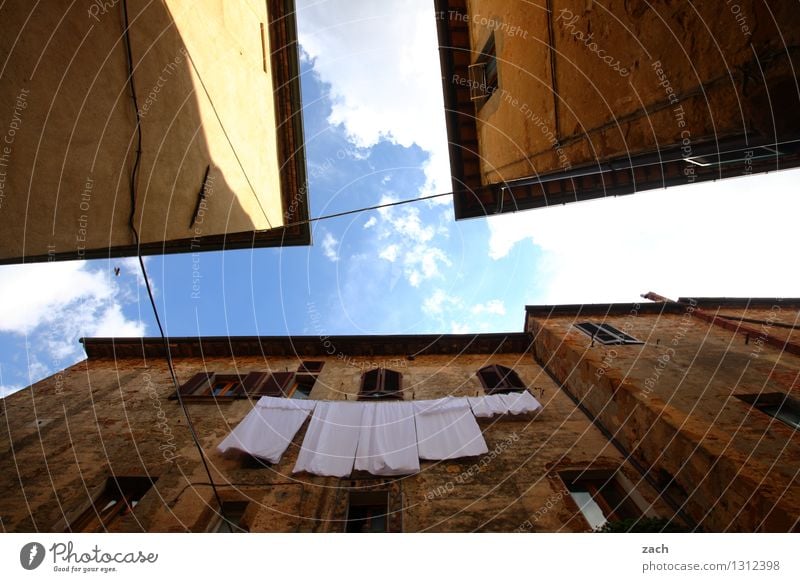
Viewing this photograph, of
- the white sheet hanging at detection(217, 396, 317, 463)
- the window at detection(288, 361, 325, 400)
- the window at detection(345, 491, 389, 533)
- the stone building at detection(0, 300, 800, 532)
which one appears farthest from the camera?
the window at detection(288, 361, 325, 400)

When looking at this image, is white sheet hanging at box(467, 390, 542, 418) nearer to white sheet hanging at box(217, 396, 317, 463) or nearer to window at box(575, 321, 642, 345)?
window at box(575, 321, 642, 345)

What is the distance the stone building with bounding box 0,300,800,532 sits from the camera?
19.6 feet

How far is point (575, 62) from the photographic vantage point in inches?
215

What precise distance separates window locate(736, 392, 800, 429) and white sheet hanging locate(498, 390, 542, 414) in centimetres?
425

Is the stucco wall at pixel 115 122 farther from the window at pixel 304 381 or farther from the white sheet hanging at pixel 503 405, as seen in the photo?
the white sheet hanging at pixel 503 405

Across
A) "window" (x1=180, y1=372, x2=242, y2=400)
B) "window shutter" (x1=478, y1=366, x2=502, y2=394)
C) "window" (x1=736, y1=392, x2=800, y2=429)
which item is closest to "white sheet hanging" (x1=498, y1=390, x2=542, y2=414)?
"window shutter" (x1=478, y1=366, x2=502, y2=394)

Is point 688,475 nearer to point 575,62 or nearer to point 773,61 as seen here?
point 773,61

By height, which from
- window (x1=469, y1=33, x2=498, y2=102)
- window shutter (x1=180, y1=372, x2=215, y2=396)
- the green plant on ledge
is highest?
window (x1=469, y1=33, x2=498, y2=102)

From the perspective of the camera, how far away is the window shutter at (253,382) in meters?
9.84

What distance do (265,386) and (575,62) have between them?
10815mm

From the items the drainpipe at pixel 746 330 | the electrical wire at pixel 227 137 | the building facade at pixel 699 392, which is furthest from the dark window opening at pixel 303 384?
the drainpipe at pixel 746 330

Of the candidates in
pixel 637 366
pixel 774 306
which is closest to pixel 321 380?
pixel 637 366

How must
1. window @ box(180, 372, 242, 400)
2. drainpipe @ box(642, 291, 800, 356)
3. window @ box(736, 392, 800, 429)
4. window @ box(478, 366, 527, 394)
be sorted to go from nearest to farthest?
window @ box(736, 392, 800, 429)
drainpipe @ box(642, 291, 800, 356)
window @ box(180, 372, 242, 400)
window @ box(478, 366, 527, 394)

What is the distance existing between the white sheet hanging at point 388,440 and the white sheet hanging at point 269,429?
5.48 feet
